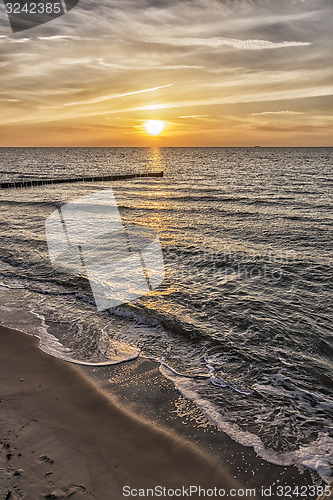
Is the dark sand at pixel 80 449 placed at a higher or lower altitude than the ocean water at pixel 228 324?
higher

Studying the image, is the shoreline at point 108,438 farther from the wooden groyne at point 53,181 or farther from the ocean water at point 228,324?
the wooden groyne at point 53,181

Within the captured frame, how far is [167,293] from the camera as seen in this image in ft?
38.7

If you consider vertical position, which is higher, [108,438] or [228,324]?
[108,438]

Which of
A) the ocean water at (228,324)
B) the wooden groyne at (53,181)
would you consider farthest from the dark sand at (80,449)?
the wooden groyne at (53,181)

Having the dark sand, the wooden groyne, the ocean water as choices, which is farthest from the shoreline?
the wooden groyne

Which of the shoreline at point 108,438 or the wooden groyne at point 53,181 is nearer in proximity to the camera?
the shoreline at point 108,438

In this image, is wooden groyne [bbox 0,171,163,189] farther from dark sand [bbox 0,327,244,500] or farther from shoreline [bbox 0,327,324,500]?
dark sand [bbox 0,327,244,500]

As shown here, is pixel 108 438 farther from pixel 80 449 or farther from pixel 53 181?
pixel 53 181

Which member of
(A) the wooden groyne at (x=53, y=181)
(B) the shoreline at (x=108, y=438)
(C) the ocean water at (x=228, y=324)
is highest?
(B) the shoreline at (x=108, y=438)

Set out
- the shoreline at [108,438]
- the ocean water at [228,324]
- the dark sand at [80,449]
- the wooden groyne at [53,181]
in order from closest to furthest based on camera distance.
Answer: the dark sand at [80,449] < the shoreline at [108,438] < the ocean water at [228,324] < the wooden groyne at [53,181]

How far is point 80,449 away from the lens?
5172 millimetres

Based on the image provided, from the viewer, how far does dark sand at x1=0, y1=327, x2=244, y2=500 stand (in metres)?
4.57

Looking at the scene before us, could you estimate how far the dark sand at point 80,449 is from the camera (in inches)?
180

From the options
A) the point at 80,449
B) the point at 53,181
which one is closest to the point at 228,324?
the point at 80,449
